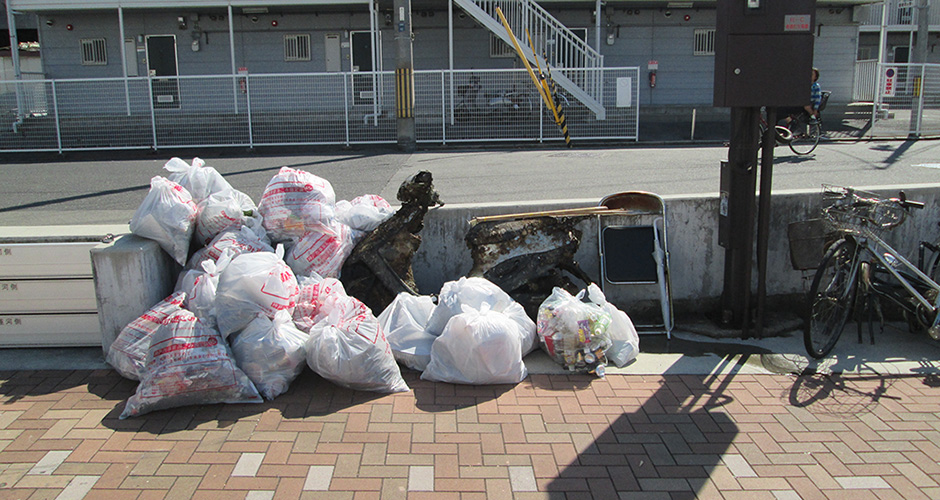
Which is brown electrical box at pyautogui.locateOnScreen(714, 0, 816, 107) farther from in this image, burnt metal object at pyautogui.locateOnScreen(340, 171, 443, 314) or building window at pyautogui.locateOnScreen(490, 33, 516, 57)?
building window at pyautogui.locateOnScreen(490, 33, 516, 57)

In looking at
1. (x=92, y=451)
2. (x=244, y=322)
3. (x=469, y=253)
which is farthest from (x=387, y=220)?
(x=92, y=451)

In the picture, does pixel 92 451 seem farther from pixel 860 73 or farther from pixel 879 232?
pixel 860 73

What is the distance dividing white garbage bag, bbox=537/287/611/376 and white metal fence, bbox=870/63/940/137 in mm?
13361

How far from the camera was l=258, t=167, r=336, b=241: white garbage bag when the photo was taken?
5.03 m

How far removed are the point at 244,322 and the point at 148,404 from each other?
68cm

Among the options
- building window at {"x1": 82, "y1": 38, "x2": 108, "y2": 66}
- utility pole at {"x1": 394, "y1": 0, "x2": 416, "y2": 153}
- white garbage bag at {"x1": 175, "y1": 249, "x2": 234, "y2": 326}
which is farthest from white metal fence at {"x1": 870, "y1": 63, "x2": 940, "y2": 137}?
building window at {"x1": 82, "y1": 38, "x2": 108, "y2": 66}

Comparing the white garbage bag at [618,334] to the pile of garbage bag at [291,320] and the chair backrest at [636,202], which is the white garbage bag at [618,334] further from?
the chair backrest at [636,202]

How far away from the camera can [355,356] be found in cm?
402

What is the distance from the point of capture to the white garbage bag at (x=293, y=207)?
503 cm

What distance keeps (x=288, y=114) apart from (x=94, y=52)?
29.2ft

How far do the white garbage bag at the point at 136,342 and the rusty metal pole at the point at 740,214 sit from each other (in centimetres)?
388

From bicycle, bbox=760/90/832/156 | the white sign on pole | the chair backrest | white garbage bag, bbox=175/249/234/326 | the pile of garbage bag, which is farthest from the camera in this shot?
the white sign on pole

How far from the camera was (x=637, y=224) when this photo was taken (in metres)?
5.37

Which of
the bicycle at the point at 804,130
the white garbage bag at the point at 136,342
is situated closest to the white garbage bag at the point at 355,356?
the white garbage bag at the point at 136,342
